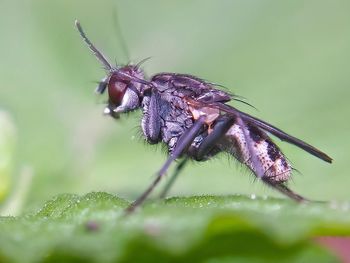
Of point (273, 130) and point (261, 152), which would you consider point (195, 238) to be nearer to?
point (273, 130)

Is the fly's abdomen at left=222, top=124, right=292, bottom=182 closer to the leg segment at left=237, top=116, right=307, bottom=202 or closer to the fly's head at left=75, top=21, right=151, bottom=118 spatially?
the leg segment at left=237, top=116, right=307, bottom=202

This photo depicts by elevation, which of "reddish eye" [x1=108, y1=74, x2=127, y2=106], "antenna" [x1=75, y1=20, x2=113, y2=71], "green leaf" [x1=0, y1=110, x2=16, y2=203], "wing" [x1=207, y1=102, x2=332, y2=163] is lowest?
"green leaf" [x1=0, y1=110, x2=16, y2=203]

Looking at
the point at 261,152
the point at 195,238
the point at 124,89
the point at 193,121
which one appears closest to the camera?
the point at 195,238

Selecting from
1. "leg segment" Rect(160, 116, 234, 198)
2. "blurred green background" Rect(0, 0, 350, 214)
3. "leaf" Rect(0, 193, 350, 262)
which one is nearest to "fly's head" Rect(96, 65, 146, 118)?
"leg segment" Rect(160, 116, 234, 198)

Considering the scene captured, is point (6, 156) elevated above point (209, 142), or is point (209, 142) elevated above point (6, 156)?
point (209, 142)

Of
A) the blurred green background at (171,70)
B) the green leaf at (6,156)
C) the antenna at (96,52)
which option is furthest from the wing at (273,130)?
the blurred green background at (171,70)

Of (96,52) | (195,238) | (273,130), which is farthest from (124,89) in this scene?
(195,238)

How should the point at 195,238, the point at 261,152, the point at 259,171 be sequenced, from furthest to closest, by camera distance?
1. the point at 261,152
2. the point at 259,171
3. the point at 195,238
